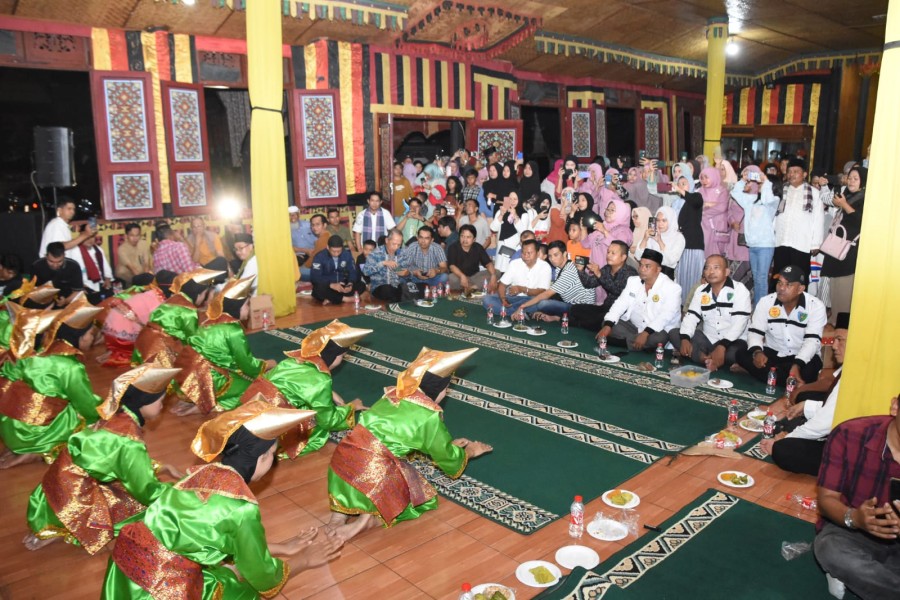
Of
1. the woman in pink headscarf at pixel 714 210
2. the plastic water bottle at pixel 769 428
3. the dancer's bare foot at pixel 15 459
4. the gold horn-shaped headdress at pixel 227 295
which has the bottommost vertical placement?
the dancer's bare foot at pixel 15 459

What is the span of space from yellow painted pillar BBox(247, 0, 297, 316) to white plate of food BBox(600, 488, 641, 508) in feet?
14.8

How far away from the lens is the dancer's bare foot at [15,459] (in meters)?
3.99

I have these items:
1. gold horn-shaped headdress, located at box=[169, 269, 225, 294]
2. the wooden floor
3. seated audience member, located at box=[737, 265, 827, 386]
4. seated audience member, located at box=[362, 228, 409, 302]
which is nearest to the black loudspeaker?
gold horn-shaped headdress, located at box=[169, 269, 225, 294]

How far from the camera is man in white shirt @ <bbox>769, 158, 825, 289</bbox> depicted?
6.18 metres

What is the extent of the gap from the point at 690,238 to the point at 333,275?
3.84m

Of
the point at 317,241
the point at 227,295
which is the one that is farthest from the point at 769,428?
the point at 317,241

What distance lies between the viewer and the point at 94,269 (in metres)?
7.46

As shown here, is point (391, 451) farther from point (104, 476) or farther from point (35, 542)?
point (35, 542)

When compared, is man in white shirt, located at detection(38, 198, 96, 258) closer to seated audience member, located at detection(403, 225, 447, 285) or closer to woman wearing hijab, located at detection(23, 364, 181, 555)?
seated audience member, located at detection(403, 225, 447, 285)

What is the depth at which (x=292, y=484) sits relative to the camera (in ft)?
12.4

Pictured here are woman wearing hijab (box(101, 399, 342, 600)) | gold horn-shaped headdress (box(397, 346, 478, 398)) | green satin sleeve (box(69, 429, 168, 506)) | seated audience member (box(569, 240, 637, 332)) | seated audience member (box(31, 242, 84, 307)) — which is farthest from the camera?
seated audience member (box(31, 242, 84, 307))

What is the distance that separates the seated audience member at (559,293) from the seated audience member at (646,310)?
0.71 m

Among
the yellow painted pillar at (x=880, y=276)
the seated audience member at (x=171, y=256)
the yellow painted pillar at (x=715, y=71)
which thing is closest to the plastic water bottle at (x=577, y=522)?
the yellow painted pillar at (x=880, y=276)

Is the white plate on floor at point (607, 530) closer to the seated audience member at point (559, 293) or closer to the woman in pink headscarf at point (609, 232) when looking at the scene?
the seated audience member at point (559, 293)
